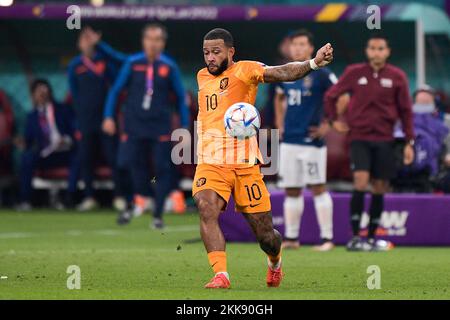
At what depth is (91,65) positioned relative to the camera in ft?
70.8

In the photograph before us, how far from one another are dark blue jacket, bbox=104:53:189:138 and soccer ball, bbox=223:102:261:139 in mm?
7285

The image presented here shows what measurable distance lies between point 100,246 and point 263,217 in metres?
5.09

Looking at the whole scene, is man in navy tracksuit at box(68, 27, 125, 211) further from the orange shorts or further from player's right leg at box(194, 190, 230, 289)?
player's right leg at box(194, 190, 230, 289)

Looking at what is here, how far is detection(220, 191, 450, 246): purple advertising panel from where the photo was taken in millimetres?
15836

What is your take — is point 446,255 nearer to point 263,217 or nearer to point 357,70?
point 357,70

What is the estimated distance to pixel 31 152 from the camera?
22.1 metres

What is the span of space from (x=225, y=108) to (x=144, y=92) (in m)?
7.48

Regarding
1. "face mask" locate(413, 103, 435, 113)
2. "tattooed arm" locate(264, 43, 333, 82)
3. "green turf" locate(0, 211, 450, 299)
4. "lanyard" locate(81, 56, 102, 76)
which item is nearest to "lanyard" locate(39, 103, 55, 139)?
"lanyard" locate(81, 56, 102, 76)

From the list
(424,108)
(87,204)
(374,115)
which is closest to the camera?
(374,115)

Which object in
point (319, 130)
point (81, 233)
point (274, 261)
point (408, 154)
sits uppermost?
point (319, 130)

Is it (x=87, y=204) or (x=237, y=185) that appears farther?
(x=87, y=204)

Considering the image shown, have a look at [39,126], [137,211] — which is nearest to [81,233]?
[137,211]

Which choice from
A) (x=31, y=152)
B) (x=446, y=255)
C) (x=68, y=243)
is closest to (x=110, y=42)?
(x=31, y=152)

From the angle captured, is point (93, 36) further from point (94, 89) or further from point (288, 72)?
point (288, 72)
